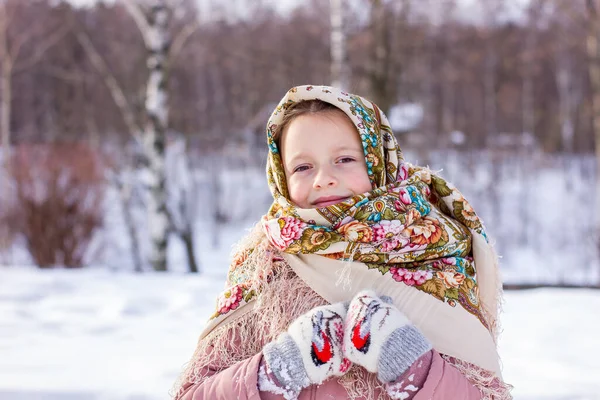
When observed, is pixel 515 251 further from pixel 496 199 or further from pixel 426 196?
pixel 426 196

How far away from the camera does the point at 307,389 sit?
4.24 ft

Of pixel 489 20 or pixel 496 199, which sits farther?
pixel 489 20

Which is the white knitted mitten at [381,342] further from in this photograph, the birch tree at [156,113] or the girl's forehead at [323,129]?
the birch tree at [156,113]

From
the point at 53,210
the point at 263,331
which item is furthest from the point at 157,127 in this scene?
the point at 263,331

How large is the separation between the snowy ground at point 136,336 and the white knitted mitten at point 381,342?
1.65 m

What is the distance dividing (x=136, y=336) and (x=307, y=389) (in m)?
2.59

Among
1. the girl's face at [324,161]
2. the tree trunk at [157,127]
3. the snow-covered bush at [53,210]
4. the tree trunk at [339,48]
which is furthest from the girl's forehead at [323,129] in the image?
the snow-covered bush at [53,210]

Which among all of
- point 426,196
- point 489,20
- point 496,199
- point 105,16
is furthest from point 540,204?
point 105,16

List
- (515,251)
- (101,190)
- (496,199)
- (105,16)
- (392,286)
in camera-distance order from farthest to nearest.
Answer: (105,16)
(496,199)
(515,251)
(101,190)
(392,286)

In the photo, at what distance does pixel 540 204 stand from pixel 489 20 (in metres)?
16.6

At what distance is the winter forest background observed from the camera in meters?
3.72

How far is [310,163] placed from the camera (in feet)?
4.71

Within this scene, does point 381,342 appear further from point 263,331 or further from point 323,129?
point 323,129

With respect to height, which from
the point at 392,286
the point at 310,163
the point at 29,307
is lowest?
the point at 29,307
